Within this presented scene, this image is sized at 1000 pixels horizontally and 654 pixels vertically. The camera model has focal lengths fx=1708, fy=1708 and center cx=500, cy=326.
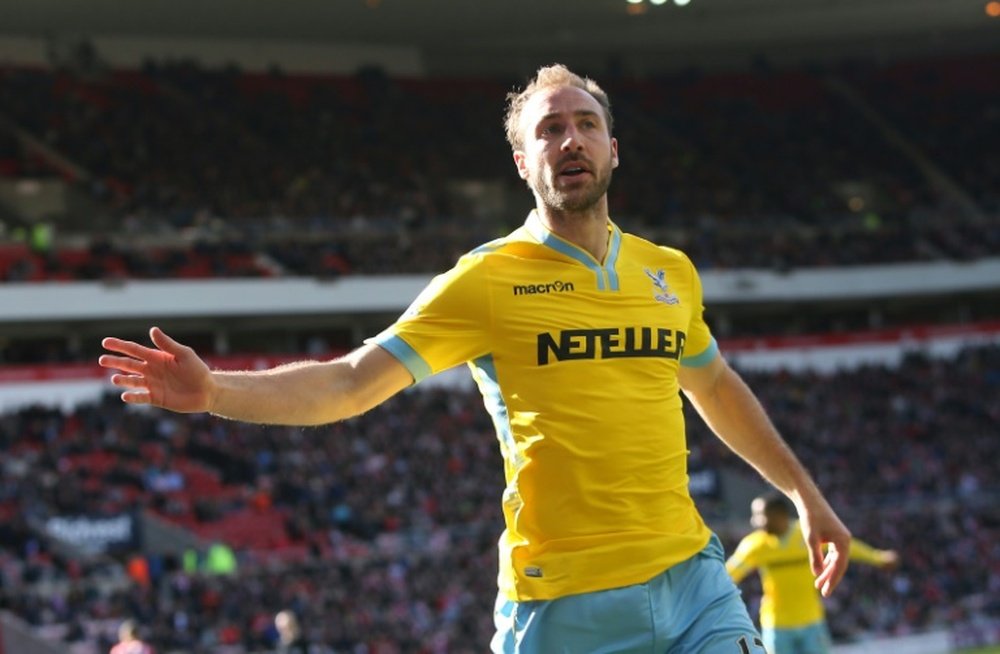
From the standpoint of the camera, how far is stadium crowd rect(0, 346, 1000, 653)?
23.3 m

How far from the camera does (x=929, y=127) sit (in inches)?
2080

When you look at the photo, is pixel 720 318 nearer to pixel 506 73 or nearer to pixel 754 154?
pixel 754 154

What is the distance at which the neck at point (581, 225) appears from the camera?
4.73 m

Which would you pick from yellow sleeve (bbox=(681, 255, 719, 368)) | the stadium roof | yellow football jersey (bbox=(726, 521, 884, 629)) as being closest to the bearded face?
yellow sleeve (bbox=(681, 255, 719, 368))

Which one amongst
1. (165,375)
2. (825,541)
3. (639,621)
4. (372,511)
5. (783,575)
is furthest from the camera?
(372,511)

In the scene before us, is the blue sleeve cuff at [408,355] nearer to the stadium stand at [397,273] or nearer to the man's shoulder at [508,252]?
the man's shoulder at [508,252]

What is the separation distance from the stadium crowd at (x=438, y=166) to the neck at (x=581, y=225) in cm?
3210

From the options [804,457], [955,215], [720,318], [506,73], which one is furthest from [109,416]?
[955,215]

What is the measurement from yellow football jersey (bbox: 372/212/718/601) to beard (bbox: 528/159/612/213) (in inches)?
5.6

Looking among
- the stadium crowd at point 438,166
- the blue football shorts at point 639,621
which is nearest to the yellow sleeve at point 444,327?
the blue football shorts at point 639,621

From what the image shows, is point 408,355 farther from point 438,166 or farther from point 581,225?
point 438,166

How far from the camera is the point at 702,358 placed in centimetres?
509

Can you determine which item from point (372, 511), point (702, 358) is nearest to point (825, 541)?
point (702, 358)

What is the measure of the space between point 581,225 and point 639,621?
1.10 m
